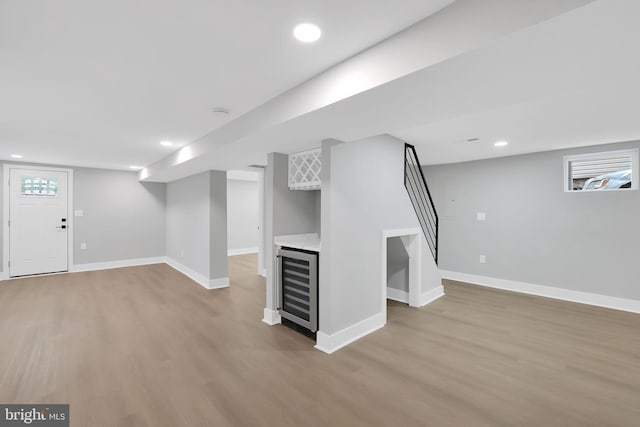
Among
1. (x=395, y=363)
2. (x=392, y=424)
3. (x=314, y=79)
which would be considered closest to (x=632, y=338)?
(x=395, y=363)

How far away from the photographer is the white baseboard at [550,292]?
3897 mm

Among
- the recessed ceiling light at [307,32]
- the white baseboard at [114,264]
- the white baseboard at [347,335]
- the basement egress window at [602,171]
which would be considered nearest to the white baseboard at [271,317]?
the white baseboard at [347,335]

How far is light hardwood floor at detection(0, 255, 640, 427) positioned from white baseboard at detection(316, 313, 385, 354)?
95 mm

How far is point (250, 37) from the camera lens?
157 centimetres

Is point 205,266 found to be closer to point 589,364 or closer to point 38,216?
point 38,216

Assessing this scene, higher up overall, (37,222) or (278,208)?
(278,208)

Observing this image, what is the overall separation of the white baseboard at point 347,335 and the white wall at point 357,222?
48 millimetres

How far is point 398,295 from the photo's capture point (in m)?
4.34

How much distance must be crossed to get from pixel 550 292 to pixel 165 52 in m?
5.90

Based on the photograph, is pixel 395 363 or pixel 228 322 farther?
pixel 228 322

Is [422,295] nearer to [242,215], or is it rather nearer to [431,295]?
[431,295]

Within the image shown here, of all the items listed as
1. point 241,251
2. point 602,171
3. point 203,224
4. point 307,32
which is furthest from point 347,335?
point 241,251

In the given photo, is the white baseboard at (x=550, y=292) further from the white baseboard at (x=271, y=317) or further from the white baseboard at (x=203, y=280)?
the white baseboard at (x=203, y=280)

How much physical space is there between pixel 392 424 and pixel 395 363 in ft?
2.52
